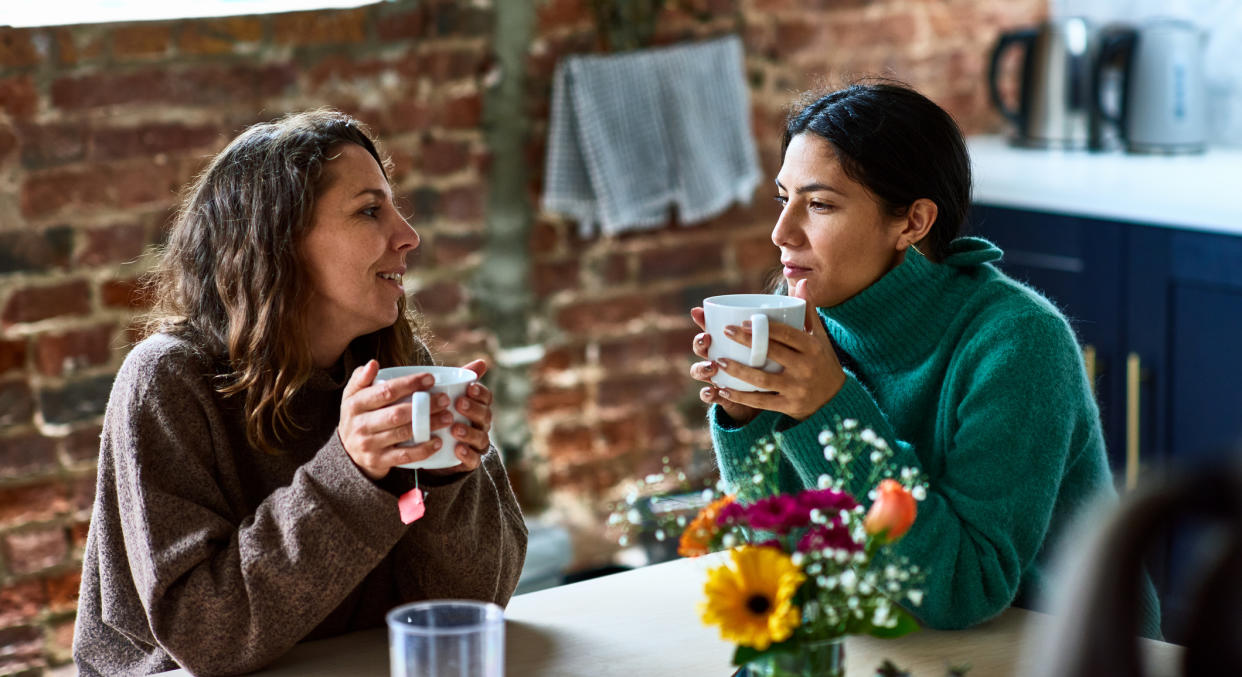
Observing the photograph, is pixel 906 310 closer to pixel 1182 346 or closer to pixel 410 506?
pixel 410 506

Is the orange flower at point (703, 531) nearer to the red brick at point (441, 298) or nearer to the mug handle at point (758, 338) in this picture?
the mug handle at point (758, 338)

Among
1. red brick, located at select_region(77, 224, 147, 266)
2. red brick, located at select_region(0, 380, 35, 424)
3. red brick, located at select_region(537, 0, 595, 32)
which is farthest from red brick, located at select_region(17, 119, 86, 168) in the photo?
red brick, located at select_region(537, 0, 595, 32)

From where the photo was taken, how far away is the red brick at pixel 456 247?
2.57 metres

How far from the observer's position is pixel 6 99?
2.11 meters

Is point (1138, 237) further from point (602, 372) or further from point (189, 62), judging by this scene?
point (189, 62)

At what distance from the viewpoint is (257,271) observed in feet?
4.60

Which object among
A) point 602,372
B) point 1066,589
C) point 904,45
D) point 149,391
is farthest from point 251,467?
point 904,45

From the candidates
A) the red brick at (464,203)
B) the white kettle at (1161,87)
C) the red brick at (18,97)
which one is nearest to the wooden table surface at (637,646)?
the red brick at (18,97)

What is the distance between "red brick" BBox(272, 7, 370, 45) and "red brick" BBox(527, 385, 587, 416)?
0.76 m

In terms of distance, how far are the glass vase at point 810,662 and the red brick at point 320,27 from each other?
68.2 inches

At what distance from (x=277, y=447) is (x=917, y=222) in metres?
0.69

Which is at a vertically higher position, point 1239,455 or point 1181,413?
point 1239,455

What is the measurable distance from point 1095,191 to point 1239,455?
2259mm

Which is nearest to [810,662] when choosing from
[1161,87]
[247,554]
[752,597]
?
[752,597]
